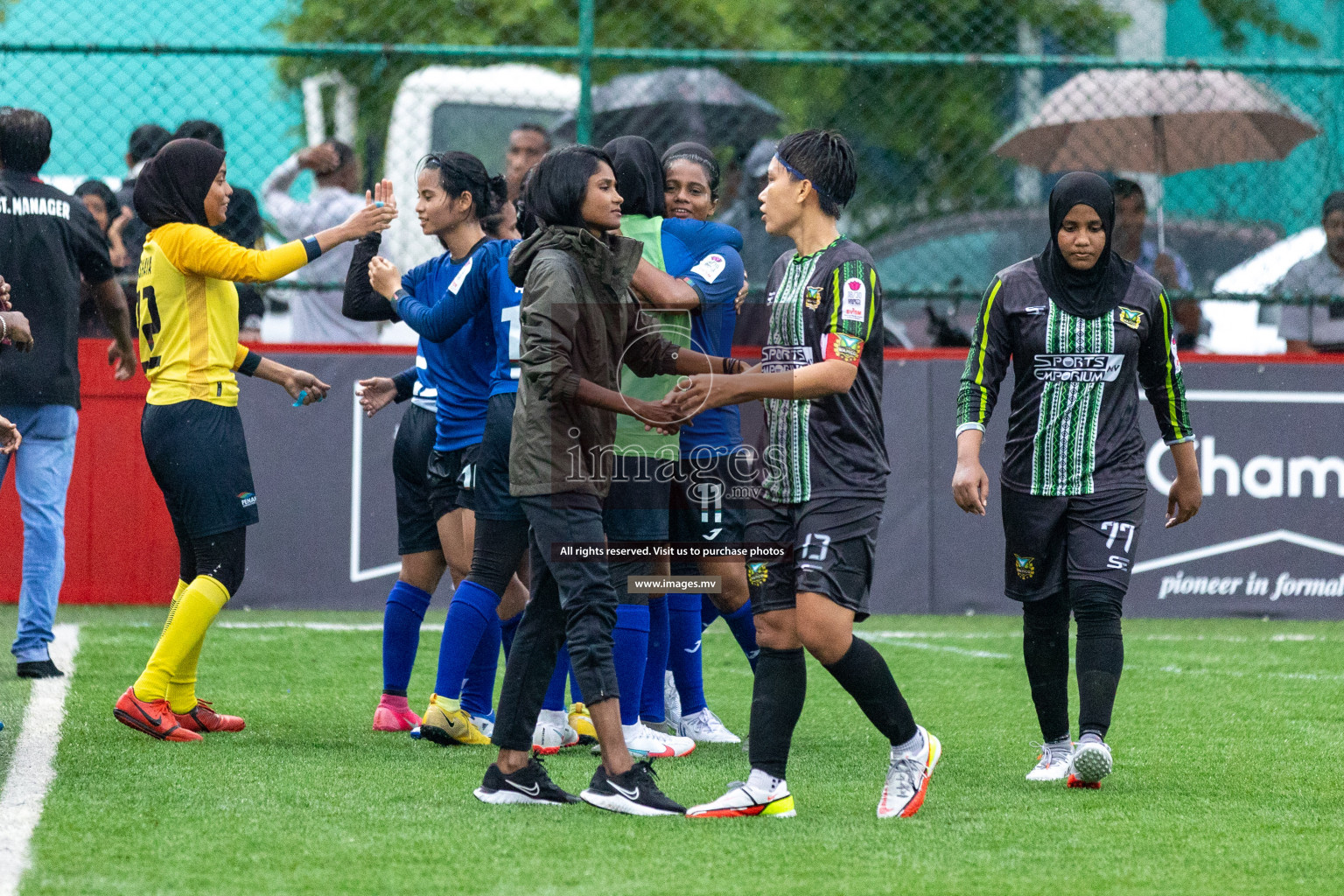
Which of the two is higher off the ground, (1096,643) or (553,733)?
(1096,643)

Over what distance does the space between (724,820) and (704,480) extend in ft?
5.59

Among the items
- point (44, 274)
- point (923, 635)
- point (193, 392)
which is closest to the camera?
point (193, 392)

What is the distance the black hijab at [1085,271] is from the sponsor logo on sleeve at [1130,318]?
39mm

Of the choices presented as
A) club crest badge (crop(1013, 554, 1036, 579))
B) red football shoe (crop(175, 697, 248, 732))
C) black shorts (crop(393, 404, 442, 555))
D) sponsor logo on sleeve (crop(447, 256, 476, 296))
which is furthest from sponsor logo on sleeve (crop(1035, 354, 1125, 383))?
red football shoe (crop(175, 697, 248, 732))

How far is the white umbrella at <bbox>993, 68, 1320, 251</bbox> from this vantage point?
10016mm

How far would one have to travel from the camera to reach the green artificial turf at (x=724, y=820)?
3.95 meters

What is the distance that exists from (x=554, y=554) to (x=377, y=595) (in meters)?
4.76

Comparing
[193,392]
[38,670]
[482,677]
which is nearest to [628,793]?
[482,677]

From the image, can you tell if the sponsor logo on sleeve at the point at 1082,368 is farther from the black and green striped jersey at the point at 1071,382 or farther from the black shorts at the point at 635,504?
the black shorts at the point at 635,504

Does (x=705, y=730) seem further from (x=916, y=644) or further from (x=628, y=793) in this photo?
(x=916, y=644)

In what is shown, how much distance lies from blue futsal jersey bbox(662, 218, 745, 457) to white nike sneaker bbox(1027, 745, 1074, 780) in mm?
1545

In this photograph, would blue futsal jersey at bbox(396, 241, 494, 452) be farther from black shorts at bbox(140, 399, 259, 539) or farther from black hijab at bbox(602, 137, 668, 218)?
black shorts at bbox(140, 399, 259, 539)

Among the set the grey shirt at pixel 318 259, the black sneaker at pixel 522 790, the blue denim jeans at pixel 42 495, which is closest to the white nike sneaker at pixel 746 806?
the black sneaker at pixel 522 790

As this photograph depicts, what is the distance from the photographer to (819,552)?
4.54 m
